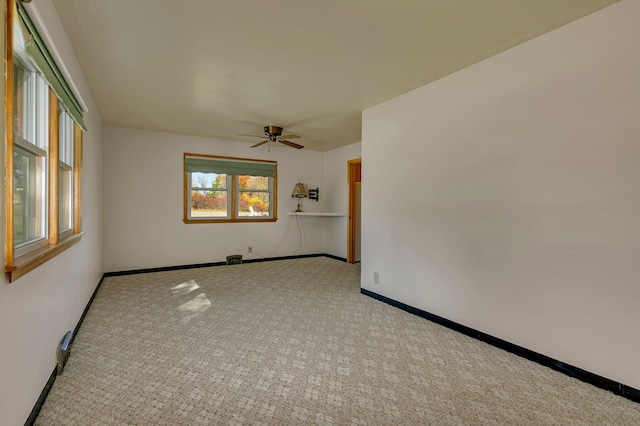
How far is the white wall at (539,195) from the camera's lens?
1.81 m

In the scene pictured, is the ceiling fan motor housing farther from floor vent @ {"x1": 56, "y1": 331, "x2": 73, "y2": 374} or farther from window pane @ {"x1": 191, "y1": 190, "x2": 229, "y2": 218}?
floor vent @ {"x1": 56, "y1": 331, "x2": 73, "y2": 374}

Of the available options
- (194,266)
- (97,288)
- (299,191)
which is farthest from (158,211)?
(299,191)

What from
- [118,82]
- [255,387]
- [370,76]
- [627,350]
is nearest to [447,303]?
[627,350]

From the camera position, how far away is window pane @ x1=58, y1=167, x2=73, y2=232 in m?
2.37

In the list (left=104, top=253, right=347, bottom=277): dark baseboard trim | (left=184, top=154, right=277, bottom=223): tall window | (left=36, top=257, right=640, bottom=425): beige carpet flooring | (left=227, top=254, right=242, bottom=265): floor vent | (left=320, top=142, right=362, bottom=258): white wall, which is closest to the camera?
(left=36, top=257, right=640, bottom=425): beige carpet flooring

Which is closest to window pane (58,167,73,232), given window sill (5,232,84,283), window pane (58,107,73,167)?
window pane (58,107,73,167)

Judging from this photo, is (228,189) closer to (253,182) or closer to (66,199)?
(253,182)

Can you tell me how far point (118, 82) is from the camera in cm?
299

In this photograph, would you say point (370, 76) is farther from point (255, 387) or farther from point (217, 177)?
point (217, 177)

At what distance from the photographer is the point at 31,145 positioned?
1.67m

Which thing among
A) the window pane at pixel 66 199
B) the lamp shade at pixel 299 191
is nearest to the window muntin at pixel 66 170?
the window pane at pixel 66 199

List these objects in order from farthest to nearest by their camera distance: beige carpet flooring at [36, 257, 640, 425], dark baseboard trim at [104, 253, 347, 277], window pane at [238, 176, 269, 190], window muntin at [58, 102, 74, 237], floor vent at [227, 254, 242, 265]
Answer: window pane at [238, 176, 269, 190], floor vent at [227, 254, 242, 265], dark baseboard trim at [104, 253, 347, 277], window muntin at [58, 102, 74, 237], beige carpet flooring at [36, 257, 640, 425]

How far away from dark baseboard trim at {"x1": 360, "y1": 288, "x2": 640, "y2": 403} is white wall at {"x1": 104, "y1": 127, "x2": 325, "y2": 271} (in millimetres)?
3697

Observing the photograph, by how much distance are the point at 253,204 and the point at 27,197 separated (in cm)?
431
